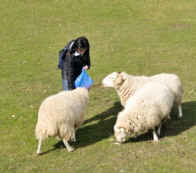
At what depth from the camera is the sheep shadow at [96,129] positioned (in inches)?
318

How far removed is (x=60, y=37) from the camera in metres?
20.3

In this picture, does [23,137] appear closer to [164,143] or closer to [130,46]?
[164,143]

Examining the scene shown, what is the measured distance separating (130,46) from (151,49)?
47.3 inches

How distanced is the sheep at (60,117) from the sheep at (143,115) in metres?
0.92

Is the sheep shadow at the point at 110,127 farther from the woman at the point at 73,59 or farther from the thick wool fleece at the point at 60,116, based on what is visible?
the woman at the point at 73,59

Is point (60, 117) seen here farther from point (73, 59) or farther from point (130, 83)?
point (130, 83)

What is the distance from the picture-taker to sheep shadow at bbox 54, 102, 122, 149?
8086 mm

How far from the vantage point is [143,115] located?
24.6ft

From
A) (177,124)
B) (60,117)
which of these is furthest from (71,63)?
(177,124)

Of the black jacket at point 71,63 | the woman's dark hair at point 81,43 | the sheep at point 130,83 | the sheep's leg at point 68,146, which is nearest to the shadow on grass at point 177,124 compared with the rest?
the sheep at point 130,83

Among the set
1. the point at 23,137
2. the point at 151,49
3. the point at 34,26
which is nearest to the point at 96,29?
the point at 34,26

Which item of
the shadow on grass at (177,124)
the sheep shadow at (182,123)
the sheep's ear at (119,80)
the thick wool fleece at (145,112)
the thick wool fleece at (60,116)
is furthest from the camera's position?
the sheep's ear at (119,80)

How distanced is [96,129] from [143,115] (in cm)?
171

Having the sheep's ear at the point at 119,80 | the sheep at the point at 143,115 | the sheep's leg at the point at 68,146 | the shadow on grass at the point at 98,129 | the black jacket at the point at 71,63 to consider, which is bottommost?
the shadow on grass at the point at 98,129
